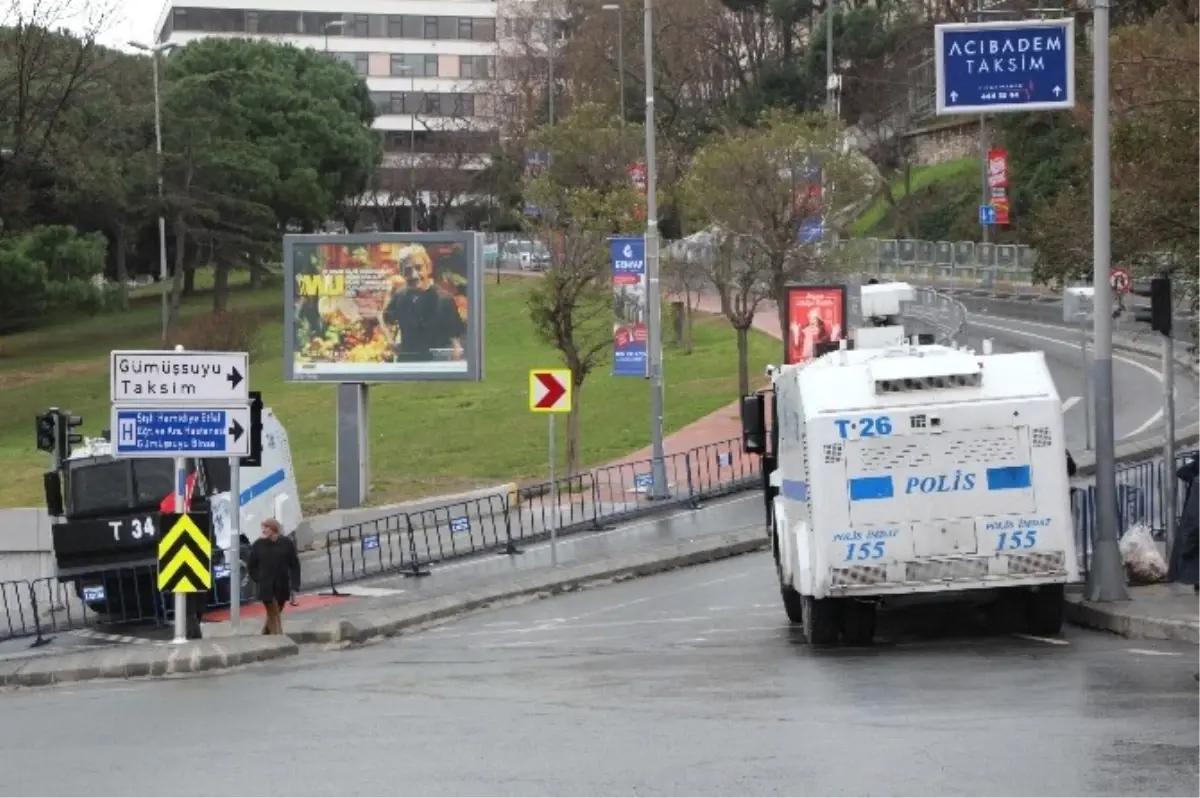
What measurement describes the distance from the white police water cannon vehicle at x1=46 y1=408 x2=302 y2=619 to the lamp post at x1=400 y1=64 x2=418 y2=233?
2949 inches

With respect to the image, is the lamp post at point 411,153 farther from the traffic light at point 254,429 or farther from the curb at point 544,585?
the traffic light at point 254,429

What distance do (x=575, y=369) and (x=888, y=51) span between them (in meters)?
47.2

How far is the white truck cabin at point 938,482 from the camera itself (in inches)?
683

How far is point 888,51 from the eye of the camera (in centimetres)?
8600

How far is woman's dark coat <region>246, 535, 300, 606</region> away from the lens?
2386cm

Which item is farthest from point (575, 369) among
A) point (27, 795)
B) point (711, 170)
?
point (27, 795)

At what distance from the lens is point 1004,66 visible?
1952 cm

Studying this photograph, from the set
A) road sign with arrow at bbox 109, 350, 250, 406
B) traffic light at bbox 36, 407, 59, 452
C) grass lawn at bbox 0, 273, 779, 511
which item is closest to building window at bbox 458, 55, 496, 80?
grass lawn at bbox 0, 273, 779, 511

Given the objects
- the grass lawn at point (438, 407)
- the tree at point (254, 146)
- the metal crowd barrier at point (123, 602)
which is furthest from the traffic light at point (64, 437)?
the tree at point (254, 146)

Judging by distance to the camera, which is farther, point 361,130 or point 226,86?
point 361,130

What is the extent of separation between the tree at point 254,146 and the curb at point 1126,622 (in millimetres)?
58326

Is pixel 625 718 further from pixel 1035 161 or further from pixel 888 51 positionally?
pixel 888 51

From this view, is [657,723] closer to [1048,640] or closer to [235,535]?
[1048,640]

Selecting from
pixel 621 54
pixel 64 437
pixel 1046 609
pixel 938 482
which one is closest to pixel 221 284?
pixel 621 54
